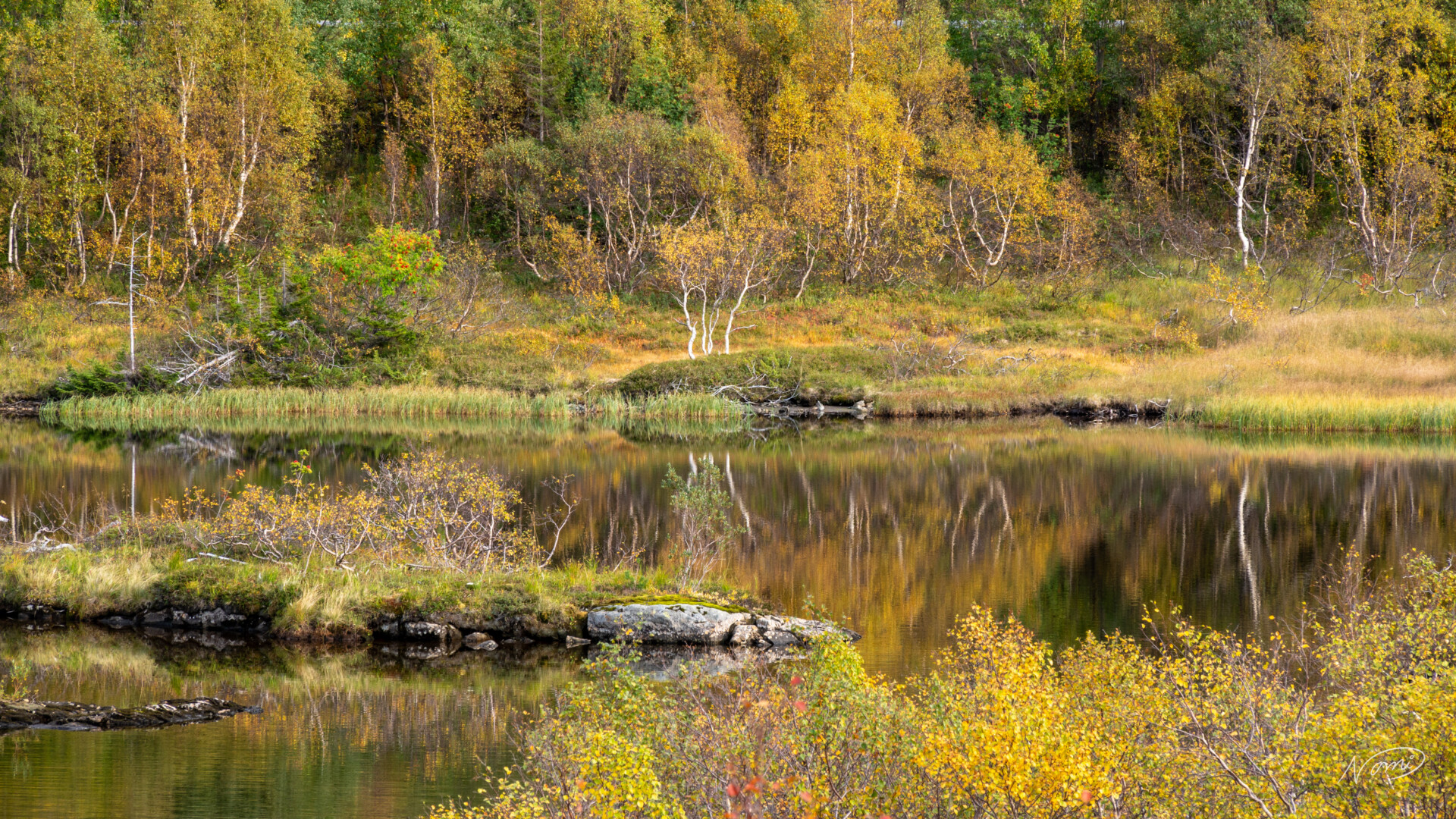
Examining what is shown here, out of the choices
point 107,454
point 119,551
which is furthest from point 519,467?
point 119,551

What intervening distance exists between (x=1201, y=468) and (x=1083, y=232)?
32093 mm

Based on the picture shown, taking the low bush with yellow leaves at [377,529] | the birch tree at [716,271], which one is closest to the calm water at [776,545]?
the low bush with yellow leaves at [377,529]

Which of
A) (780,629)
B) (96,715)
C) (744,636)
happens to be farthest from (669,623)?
(96,715)

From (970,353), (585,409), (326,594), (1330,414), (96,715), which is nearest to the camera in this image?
(96,715)

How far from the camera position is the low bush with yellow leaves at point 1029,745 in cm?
618

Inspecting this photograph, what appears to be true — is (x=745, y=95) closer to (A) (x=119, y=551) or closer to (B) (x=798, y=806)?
(A) (x=119, y=551)

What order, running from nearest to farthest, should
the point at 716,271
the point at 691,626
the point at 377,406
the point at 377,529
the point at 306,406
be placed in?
the point at 691,626 → the point at 377,529 → the point at 306,406 → the point at 377,406 → the point at 716,271

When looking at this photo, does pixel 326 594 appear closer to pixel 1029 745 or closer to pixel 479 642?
pixel 479 642

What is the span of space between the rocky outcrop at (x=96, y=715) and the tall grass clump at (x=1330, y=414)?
125 feet

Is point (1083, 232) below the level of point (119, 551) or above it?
above

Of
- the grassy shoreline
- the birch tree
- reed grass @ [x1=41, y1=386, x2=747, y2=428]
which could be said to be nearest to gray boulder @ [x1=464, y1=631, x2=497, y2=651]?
the grassy shoreline

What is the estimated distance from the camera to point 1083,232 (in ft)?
205

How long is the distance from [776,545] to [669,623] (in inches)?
263

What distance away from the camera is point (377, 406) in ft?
156
